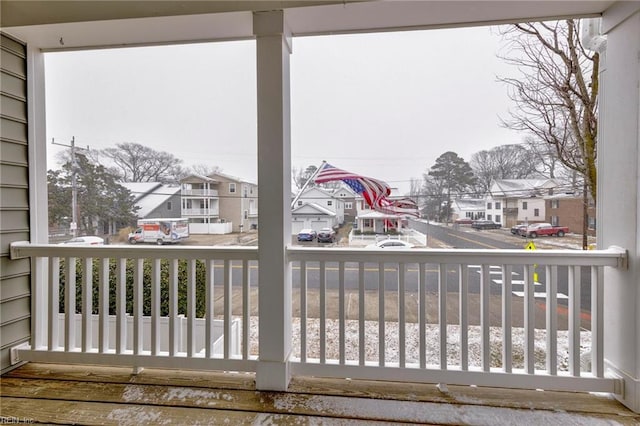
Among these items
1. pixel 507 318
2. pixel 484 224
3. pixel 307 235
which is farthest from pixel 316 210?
pixel 507 318

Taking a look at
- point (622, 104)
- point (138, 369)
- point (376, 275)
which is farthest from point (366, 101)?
point (138, 369)

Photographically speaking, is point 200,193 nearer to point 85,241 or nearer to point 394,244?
point 85,241

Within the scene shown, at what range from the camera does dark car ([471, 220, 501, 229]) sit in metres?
1.75

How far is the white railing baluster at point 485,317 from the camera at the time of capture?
1.63m

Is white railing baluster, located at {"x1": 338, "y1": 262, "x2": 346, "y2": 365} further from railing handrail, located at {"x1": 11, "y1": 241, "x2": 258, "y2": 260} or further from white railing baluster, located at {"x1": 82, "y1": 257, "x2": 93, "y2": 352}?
white railing baluster, located at {"x1": 82, "y1": 257, "x2": 93, "y2": 352}

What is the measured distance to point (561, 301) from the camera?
168cm

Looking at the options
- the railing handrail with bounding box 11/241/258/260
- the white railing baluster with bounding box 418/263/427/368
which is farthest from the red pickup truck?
the railing handrail with bounding box 11/241/258/260

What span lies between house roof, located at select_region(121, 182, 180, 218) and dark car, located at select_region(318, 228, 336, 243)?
97 centimetres

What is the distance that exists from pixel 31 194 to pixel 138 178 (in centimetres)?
68

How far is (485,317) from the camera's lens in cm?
163

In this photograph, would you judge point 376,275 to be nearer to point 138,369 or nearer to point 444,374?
point 444,374

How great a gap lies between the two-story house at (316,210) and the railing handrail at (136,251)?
0.33 metres

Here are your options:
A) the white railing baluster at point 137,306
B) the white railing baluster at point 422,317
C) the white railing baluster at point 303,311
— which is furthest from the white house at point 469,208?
the white railing baluster at point 137,306

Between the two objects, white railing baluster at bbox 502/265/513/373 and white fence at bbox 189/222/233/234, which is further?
white fence at bbox 189/222/233/234
